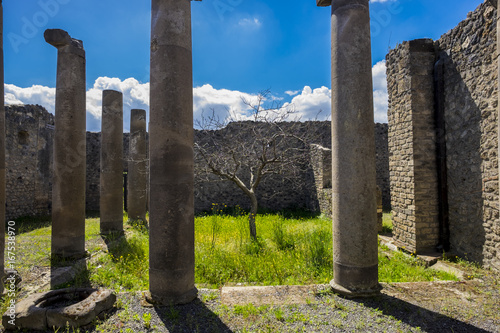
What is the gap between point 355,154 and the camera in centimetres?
410

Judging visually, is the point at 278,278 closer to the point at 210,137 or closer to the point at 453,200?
the point at 453,200

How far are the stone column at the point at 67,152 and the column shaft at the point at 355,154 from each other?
535cm

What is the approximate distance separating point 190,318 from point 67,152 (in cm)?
460

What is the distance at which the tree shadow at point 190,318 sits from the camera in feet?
11.2

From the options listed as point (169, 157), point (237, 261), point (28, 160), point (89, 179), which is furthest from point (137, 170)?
point (169, 157)

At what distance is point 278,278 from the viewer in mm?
5293

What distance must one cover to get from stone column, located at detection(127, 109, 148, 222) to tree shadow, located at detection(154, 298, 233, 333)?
7.44m

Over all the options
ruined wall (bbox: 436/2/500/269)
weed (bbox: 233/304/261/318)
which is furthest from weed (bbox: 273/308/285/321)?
ruined wall (bbox: 436/2/500/269)

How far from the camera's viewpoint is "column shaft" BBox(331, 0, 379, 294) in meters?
4.09

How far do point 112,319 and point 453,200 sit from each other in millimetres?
6600

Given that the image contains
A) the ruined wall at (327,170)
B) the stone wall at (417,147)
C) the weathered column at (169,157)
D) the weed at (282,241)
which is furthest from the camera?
the ruined wall at (327,170)

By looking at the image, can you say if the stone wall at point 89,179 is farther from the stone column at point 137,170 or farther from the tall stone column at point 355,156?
the tall stone column at point 355,156

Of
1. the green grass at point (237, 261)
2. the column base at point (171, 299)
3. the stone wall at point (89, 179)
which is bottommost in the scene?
the green grass at point (237, 261)

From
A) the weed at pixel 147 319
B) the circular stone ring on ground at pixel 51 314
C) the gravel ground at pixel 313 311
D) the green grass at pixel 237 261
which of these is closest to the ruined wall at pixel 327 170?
the green grass at pixel 237 261
